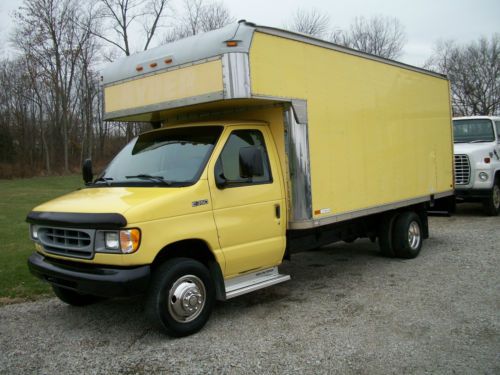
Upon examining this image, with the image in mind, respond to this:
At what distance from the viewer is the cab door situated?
500 cm

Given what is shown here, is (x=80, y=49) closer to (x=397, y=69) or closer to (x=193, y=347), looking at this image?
(x=397, y=69)

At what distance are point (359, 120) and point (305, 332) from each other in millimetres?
3201

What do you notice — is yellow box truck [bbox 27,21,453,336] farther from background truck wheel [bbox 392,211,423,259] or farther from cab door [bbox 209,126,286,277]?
background truck wheel [bbox 392,211,423,259]

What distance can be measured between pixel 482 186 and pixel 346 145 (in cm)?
742

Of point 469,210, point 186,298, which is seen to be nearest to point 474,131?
point 469,210

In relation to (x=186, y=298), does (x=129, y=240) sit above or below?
above

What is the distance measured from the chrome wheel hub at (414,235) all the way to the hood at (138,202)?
14.8ft

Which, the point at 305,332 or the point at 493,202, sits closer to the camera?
the point at 305,332

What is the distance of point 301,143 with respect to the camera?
18.4ft

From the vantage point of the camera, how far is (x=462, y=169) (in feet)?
40.2

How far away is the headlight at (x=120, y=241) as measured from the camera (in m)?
4.24

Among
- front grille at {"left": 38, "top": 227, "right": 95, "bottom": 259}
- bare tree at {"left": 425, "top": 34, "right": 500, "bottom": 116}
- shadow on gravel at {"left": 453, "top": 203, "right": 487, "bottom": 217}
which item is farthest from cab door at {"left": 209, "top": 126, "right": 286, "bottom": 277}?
bare tree at {"left": 425, "top": 34, "right": 500, "bottom": 116}

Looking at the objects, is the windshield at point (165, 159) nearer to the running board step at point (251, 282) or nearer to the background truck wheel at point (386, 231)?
the running board step at point (251, 282)

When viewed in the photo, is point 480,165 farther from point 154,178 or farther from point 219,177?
point 154,178
